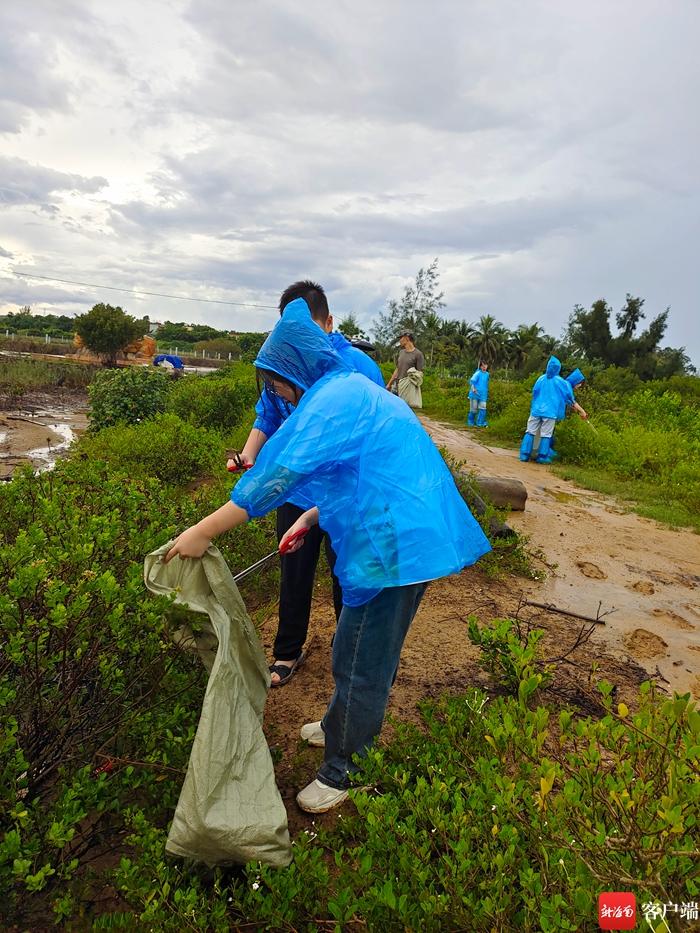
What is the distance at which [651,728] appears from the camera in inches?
62.1

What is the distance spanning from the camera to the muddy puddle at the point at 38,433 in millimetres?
9883

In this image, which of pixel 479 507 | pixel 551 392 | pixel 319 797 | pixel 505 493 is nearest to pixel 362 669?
pixel 319 797

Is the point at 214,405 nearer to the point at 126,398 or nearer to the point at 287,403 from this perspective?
the point at 126,398

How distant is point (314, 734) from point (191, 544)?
110cm

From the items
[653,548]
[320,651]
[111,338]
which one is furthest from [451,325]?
[320,651]

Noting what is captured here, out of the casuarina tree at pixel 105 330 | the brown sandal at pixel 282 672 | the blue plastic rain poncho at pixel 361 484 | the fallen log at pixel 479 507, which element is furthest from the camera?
the casuarina tree at pixel 105 330

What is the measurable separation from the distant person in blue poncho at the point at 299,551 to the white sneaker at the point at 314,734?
0.43 meters

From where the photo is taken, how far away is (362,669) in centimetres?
189

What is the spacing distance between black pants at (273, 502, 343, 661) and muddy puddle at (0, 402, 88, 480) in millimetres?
6497

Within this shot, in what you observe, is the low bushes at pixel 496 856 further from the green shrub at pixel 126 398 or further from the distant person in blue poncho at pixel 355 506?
the green shrub at pixel 126 398

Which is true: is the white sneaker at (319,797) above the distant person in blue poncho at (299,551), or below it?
below

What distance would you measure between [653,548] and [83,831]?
5368 millimetres

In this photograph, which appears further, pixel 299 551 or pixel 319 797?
pixel 299 551

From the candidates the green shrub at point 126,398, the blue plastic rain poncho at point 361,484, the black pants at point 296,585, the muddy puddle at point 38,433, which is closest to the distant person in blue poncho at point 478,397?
the green shrub at point 126,398
